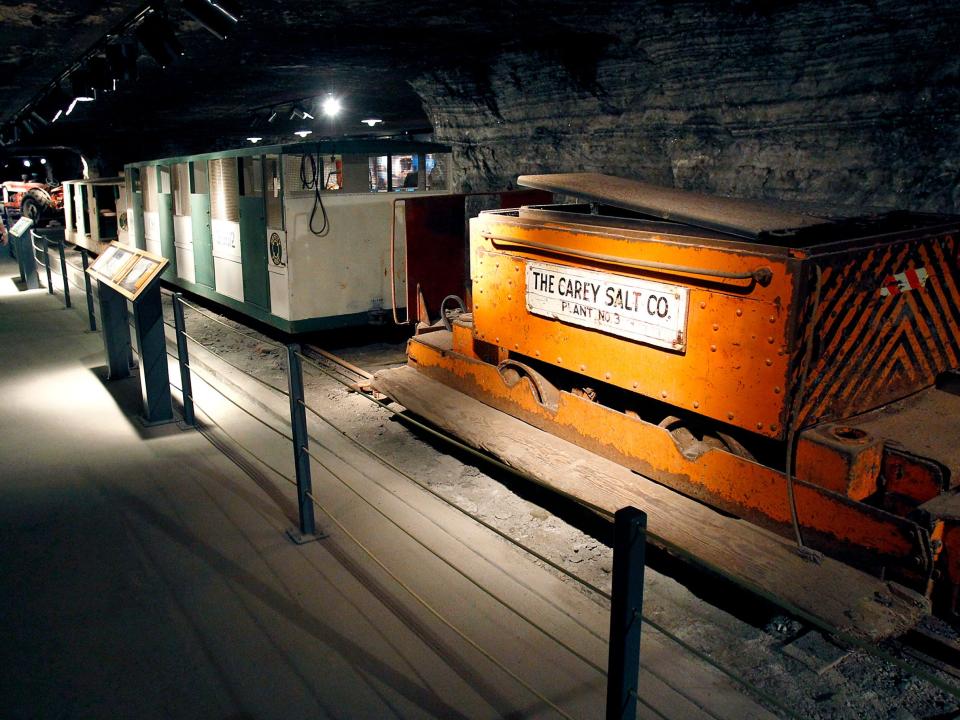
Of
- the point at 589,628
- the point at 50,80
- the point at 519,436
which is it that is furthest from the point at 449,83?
the point at 589,628

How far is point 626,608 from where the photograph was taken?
2.29 metres

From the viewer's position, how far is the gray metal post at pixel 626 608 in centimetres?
221

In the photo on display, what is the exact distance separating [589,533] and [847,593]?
170 cm

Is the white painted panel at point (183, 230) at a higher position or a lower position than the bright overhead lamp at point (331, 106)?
lower

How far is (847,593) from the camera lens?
3.40 metres

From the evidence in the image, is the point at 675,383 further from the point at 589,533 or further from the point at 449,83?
the point at 449,83

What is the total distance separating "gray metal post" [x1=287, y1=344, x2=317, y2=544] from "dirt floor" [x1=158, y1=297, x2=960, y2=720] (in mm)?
1184

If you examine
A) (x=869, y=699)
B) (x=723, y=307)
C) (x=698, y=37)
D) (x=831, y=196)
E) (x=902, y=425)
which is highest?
(x=698, y=37)

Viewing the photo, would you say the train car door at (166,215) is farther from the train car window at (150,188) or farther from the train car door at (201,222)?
the train car door at (201,222)

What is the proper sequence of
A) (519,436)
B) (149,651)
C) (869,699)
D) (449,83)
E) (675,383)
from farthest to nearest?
(449,83), (519,436), (675,383), (149,651), (869,699)

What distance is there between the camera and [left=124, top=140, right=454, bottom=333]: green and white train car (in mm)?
8945

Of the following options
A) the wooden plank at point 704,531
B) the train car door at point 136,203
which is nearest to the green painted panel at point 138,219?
the train car door at point 136,203

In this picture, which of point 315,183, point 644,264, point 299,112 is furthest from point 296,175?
point 299,112

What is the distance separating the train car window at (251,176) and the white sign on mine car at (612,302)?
17.6ft
